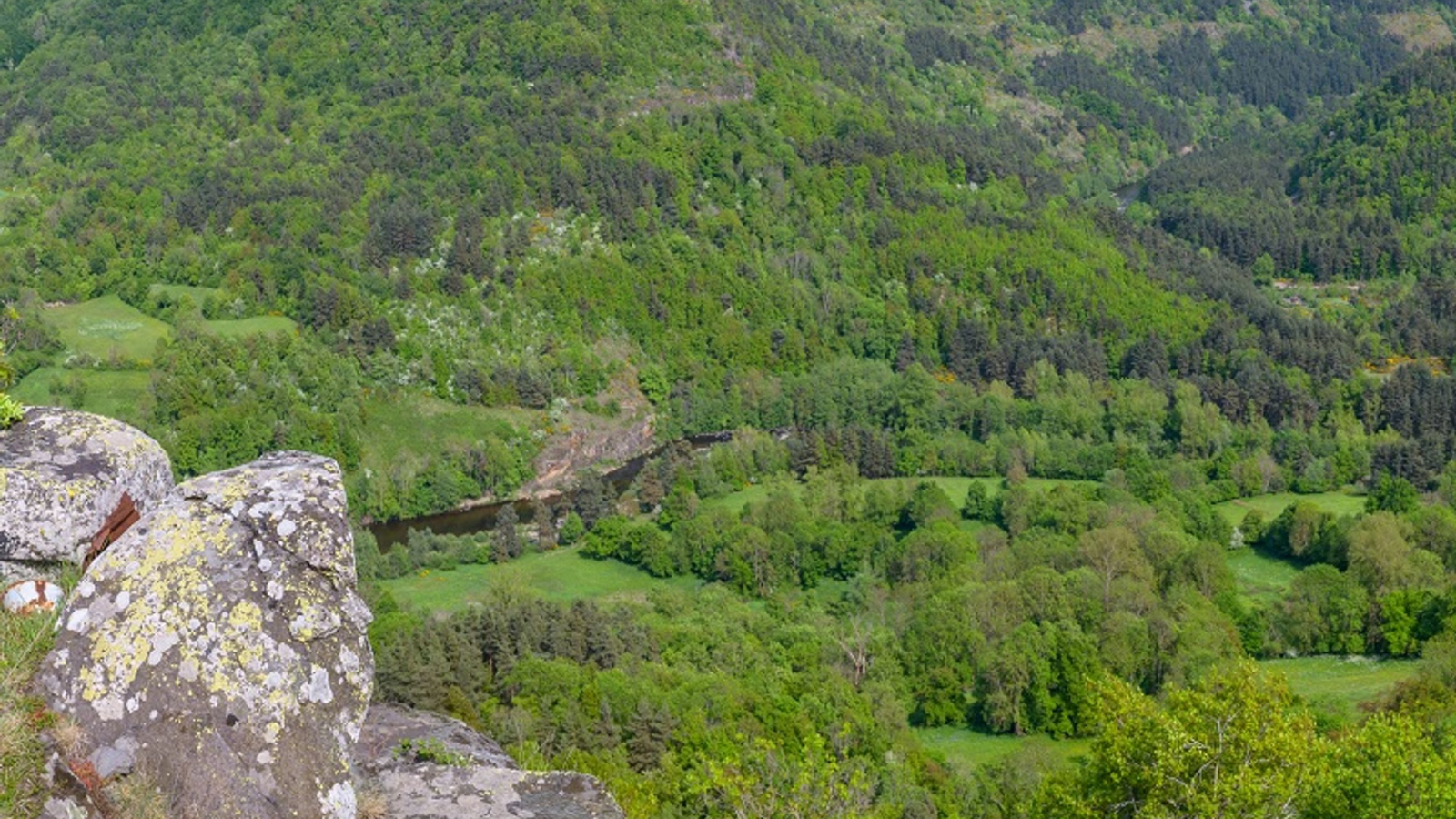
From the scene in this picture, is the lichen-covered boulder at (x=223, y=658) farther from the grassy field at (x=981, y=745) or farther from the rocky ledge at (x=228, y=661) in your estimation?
→ the grassy field at (x=981, y=745)

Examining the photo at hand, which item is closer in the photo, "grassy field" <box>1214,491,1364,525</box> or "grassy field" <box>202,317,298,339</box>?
"grassy field" <box>1214,491,1364,525</box>

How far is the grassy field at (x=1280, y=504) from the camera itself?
15350 cm

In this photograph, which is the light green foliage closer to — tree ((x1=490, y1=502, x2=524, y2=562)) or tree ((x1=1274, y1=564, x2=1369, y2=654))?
tree ((x1=1274, y1=564, x2=1369, y2=654))

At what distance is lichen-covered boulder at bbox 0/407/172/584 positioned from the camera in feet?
71.6

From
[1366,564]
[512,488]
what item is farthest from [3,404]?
[512,488]

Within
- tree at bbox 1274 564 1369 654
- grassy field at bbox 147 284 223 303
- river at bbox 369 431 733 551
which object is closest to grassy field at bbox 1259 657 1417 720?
tree at bbox 1274 564 1369 654

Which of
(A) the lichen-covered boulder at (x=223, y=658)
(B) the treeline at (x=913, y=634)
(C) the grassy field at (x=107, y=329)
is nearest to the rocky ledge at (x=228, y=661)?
(A) the lichen-covered boulder at (x=223, y=658)

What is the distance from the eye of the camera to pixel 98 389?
6481 inches

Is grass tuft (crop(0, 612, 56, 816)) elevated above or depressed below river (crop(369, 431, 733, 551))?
above

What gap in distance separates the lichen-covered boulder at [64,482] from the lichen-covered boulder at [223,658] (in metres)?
2.88

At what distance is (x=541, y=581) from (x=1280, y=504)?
85.6m

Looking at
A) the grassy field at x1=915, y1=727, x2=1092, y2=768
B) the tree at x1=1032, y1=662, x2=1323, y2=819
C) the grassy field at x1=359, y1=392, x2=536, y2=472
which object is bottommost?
the grassy field at x1=359, y1=392, x2=536, y2=472

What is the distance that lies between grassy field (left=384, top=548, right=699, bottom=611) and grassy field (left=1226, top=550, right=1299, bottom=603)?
176 ft

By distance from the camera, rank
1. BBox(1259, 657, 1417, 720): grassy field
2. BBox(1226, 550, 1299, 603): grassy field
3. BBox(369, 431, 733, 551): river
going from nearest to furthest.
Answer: BBox(1259, 657, 1417, 720): grassy field < BBox(1226, 550, 1299, 603): grassy field < BBox(369, 431, 733, 551): river
